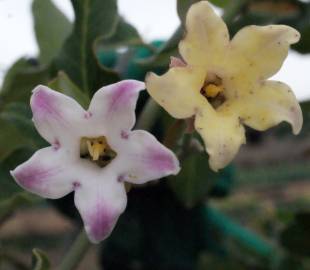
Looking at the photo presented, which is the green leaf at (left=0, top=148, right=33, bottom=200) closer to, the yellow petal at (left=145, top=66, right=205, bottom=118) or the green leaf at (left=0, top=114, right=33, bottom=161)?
the green leaf at (left=0, top=114, right=33, bottom=161)

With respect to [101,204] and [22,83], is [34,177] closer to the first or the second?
[101,204]

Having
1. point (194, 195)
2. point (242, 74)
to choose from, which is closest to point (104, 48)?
point (194, 195)

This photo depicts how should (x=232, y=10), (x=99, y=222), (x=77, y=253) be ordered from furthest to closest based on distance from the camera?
(x=232, y=10) < (x=77, y=253) < (x=99, y=222)

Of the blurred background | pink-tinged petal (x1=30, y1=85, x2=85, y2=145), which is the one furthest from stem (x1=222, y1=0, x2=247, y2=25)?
pink-tinged petal (x1=30, y1=85, x2=85, y2=145)

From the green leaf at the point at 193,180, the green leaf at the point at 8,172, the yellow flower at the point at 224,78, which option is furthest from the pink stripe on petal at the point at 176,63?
the green leaf at the point at 193,180

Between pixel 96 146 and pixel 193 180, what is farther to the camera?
pixel 193 180

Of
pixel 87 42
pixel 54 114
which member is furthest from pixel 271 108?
pixel 87 42
